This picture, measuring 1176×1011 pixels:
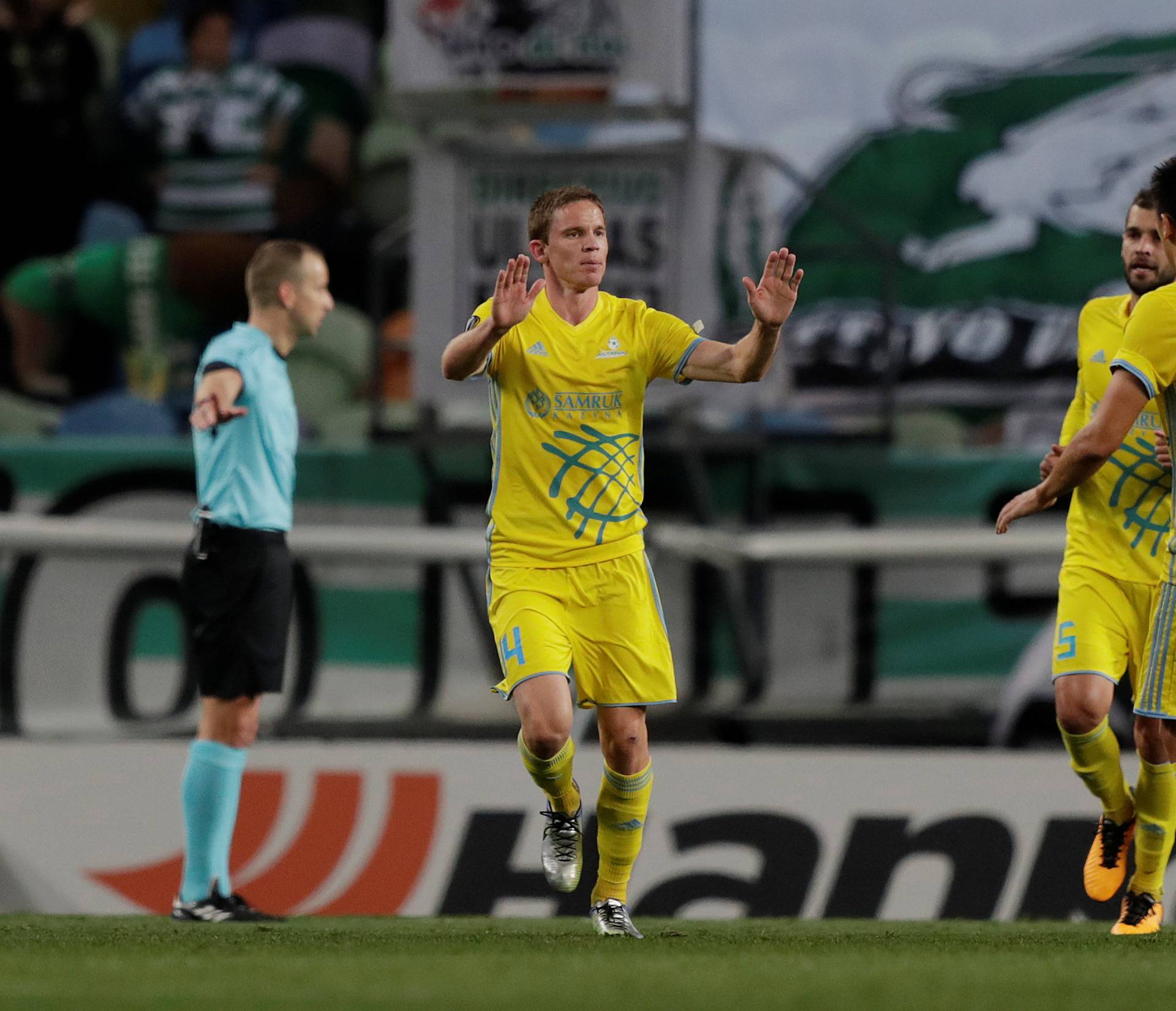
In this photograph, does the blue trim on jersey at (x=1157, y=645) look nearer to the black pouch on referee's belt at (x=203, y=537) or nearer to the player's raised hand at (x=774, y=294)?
the player's raised hand at (x=774, y=294)

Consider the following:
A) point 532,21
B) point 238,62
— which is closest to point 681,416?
point 532,21

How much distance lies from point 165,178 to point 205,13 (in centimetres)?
94

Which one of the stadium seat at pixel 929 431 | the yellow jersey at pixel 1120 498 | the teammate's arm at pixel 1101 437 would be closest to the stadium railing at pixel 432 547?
the stadium seat at pixel 929 431

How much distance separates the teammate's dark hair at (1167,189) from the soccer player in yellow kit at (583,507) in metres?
0.93

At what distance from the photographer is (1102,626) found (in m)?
5.55

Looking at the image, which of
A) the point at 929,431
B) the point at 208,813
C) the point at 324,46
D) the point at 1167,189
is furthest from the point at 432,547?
the point at 1167,189

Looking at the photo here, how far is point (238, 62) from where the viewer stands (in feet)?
35.0

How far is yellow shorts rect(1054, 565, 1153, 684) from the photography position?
5531 mm

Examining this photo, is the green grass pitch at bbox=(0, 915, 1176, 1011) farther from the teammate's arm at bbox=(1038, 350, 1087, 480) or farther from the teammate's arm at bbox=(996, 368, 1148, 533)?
the teammate's arm at bbox=(1038, 350, 1087, 480)

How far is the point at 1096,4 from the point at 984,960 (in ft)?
21.5

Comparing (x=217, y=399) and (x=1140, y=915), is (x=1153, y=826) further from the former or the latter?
(x=217, y=399)

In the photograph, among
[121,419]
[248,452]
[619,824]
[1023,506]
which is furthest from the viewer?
[121,419]

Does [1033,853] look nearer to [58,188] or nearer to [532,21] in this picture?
[532,21]

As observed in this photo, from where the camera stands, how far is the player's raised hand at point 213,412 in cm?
614
